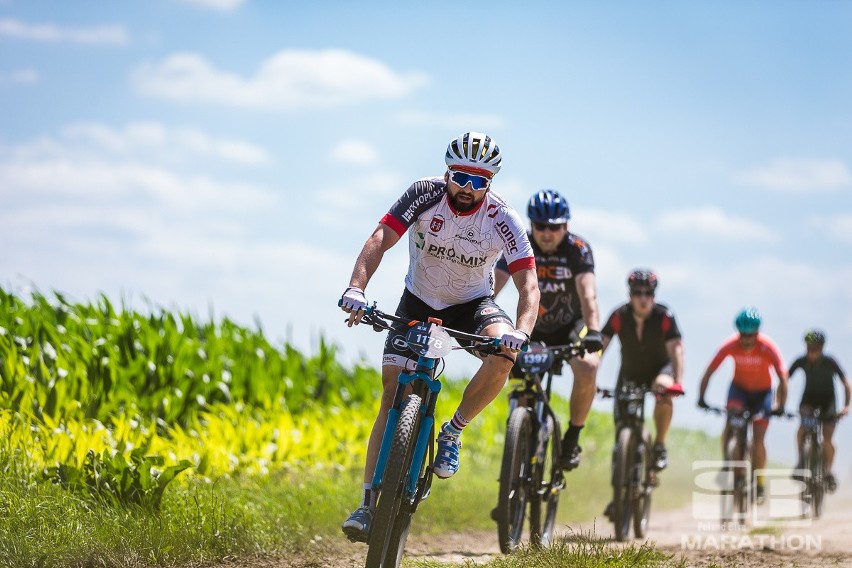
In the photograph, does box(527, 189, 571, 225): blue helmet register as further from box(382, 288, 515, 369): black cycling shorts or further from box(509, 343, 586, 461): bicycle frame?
box(382, 288, 515, 369): black cycling shorts

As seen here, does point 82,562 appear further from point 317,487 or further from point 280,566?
point 317,487

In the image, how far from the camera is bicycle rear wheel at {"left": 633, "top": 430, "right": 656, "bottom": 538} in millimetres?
10898

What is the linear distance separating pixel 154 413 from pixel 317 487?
2.47 meters

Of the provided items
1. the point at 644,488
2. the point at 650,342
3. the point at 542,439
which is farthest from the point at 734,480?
the point at 542,439

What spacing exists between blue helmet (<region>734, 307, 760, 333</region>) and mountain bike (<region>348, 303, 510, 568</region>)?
7732mm

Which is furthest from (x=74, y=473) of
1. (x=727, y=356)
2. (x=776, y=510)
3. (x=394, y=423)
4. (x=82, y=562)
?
(x=776, y=510)

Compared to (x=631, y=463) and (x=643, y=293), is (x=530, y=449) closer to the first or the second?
(x=631, y=463)

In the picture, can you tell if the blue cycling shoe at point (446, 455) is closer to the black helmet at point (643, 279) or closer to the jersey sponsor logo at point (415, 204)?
the jersey sponsor logo at point (415, 204)

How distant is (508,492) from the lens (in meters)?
8.35

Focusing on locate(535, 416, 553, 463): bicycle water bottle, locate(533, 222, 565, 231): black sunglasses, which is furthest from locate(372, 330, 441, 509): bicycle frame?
locate(533, 222, 565, 231): black sunglasses

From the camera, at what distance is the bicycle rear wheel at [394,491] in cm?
621

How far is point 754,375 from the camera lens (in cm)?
1396

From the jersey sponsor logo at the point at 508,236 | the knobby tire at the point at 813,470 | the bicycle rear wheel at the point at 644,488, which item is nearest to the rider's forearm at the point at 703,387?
the bicycle rear wheel at the point at 644,488

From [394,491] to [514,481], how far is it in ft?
7.94
